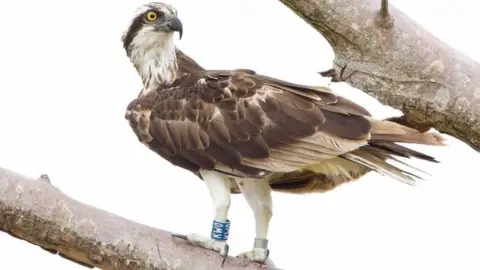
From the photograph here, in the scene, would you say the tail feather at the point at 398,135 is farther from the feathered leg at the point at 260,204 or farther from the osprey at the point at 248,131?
the feathered leg at the point at 260,204

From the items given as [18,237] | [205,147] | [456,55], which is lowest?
[18,237]

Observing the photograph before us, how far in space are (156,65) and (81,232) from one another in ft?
2.37

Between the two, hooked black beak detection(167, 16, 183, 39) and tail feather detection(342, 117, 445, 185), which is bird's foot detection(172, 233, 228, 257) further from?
hooked black beak detection(167, 16, 183, 39)

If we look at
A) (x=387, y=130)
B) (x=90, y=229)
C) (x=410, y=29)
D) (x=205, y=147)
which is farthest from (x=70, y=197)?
(x=410, y=29)

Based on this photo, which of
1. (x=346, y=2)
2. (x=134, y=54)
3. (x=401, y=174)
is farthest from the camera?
(x=134, y=54)

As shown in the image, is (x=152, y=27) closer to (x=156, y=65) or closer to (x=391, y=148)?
(x=156, y=65)

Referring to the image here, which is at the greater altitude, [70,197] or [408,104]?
[408,104]

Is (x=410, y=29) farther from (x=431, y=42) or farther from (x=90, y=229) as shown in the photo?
(x=90, y=229)

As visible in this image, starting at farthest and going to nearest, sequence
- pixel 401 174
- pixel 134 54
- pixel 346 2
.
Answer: pixel 134 54
pixel 346 2
pixel 401 174

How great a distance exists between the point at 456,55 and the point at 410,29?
195mm

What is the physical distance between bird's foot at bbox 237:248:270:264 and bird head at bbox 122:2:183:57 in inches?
33.3

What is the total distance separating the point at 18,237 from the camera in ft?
10.3

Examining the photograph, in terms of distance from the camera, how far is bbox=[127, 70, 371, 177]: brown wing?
3.04m

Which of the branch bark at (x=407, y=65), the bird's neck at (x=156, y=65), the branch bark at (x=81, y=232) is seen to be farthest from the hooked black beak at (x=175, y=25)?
the branch bark at (x=81, y=232)
